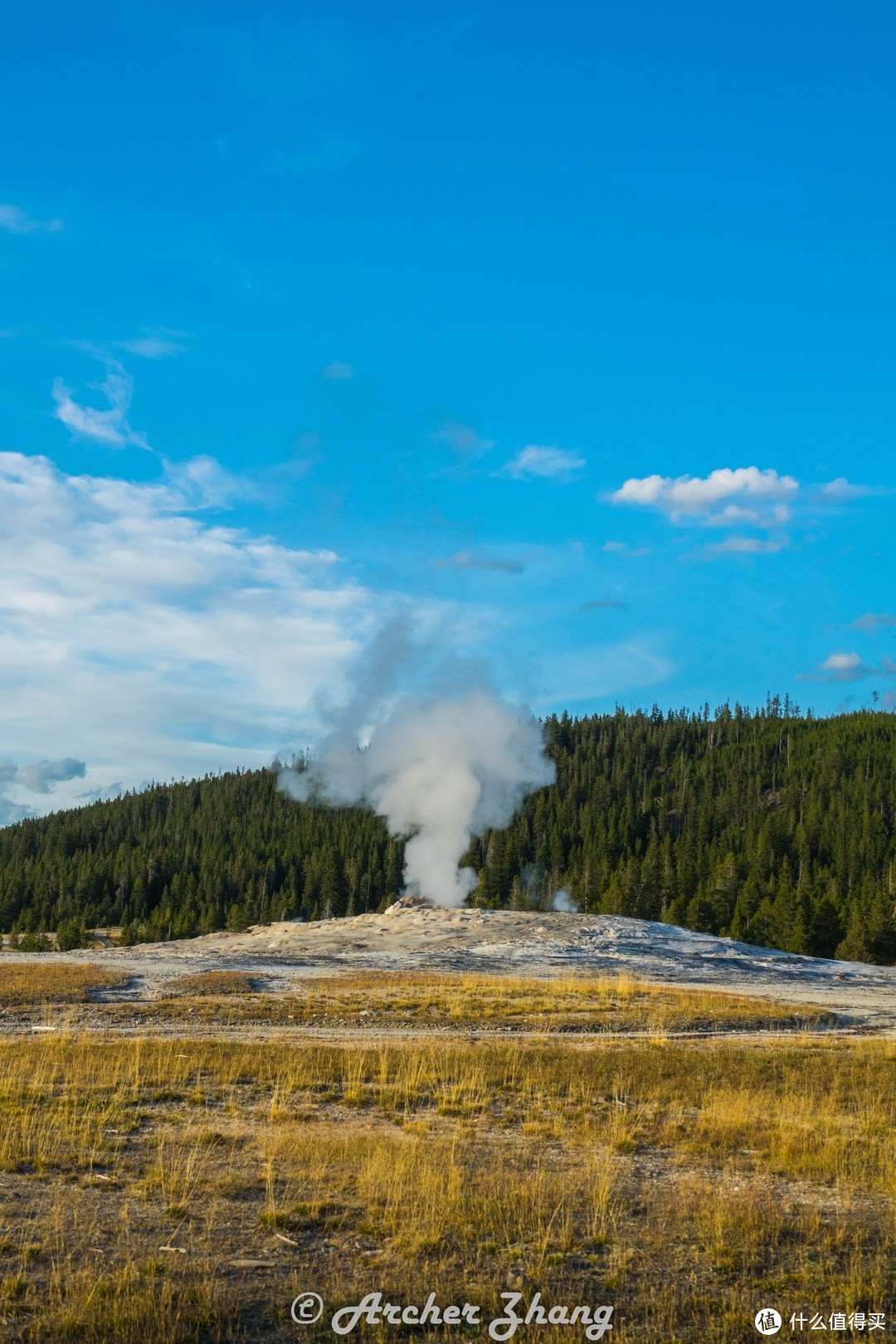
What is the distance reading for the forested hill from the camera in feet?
319

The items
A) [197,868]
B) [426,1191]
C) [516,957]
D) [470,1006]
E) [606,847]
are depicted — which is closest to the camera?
[426,1191]

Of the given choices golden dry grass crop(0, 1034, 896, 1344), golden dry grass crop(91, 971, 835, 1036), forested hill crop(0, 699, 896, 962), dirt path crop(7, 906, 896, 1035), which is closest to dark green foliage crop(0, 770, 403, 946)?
forested hill crop(0, 699, 896, 962)

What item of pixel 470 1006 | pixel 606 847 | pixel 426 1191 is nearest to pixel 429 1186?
pixel 426 1191

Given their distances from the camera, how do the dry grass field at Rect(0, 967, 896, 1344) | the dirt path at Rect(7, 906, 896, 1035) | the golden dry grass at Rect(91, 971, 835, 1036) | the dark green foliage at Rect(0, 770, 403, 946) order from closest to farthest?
the dry grass field at Rect(0, 967, 896, 1344), the golden dry grass at Rect(91, 971, 835, 1036), the dirt path at Rect(7, 906, 896, 1035), the dark green foliage at Rect(0, 770, 403, 946)

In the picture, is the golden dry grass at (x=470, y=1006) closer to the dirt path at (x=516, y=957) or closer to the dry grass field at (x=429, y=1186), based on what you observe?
the dirt path at (x=516, y=957)

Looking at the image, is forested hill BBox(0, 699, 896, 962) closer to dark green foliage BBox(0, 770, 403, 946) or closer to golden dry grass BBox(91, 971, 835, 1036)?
dark green foliage BBox(0, 770, 403, 946)

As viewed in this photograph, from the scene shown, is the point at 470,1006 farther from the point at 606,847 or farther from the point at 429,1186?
the point at 606,847

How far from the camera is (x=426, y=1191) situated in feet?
38.0

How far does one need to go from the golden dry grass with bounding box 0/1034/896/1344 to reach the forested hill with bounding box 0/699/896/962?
6500 cm

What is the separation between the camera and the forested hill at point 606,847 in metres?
97.2

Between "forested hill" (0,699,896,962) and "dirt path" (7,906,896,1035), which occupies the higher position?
"forested hill" (0,699,896,962)

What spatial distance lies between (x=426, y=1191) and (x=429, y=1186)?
0.46ft

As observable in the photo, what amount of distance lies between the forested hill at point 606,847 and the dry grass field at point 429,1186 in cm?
6327

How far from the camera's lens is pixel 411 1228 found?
1040cm
